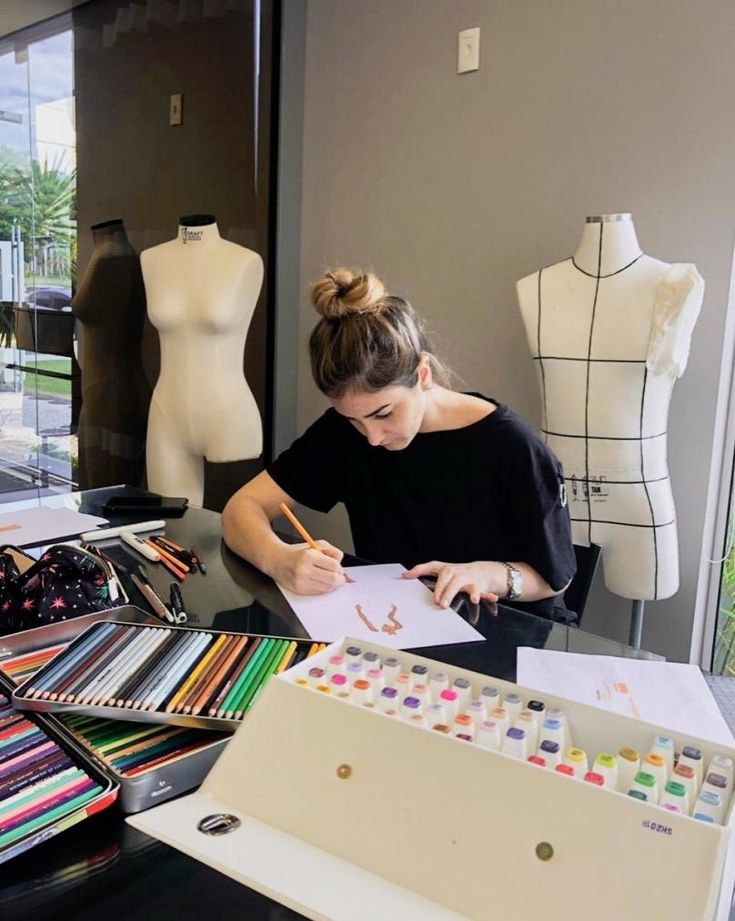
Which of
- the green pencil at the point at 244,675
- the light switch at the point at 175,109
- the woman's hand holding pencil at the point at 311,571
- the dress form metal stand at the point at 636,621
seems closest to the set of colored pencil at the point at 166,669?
the green pencil at the point at 244,675

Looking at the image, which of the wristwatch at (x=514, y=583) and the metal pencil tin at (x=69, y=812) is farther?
the wristwatch at (x=514, y=583)

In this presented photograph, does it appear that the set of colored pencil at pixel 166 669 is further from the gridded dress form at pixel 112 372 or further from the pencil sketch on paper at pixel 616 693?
the gridded dress form at pixel 112 372

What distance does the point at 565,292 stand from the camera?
1.93 m

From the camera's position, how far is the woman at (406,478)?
132 centimetres

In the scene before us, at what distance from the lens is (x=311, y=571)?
1.19 metres

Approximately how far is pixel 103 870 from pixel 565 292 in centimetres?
163

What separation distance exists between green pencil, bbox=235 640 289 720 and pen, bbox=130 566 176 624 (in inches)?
9.3

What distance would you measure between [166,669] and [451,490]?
2.47ft

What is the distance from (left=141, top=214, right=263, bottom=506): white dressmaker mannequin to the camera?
2355mm

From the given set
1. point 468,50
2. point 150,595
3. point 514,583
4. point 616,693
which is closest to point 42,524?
point 150,595

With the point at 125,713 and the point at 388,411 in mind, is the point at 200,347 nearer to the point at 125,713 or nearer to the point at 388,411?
the point at 388,411

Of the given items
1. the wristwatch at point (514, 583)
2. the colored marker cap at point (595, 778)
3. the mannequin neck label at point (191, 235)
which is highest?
the mannequin neck label at point (191, 235)

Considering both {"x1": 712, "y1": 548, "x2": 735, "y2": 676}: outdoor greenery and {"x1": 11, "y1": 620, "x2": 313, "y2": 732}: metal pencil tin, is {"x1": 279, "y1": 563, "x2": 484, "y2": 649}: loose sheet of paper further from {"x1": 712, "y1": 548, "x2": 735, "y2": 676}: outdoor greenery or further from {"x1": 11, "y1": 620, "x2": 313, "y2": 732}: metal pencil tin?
{"x1": 712, "y1": 548, "x2": 735, "y2": 676}: outdoor greenery

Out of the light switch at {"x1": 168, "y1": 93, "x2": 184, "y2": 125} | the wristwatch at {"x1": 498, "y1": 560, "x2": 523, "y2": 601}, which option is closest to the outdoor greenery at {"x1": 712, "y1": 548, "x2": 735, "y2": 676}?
the wristwatch at {"x1": 498, "y1": 560, "x2": 523, "y2": 601}
